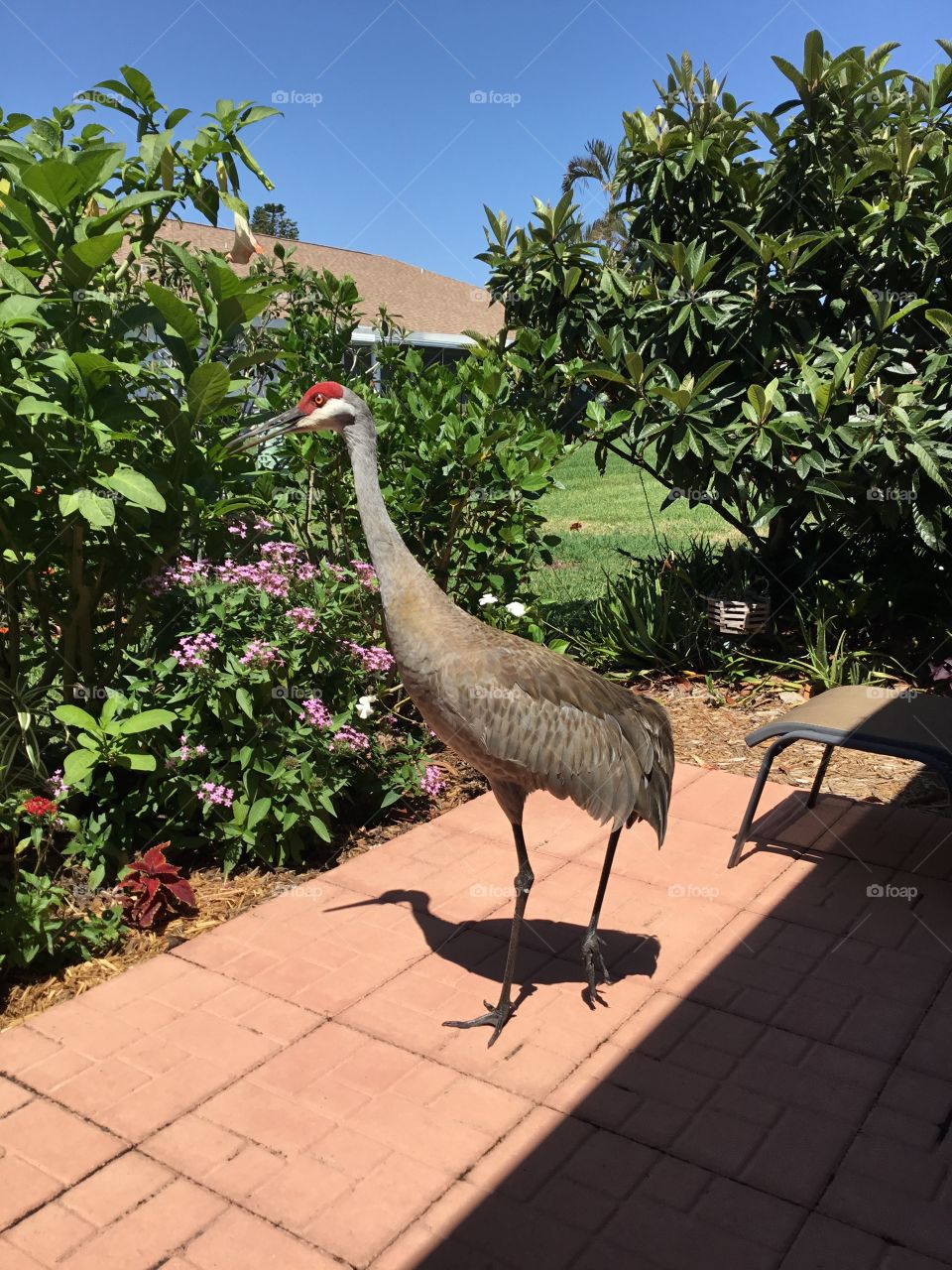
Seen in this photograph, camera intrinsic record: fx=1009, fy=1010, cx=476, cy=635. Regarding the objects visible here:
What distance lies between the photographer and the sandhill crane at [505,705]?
3684 mm

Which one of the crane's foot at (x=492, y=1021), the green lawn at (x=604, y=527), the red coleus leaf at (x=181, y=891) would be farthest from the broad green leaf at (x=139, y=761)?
the green lawn at (x=604, y=527)

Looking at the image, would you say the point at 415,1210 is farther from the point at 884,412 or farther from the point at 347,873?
the point at 884,412

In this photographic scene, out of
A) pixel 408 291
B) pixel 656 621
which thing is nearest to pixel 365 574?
pixel 656 621

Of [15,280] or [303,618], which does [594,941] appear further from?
[15,280]

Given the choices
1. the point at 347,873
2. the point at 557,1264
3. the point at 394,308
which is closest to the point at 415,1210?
the point at 557,1264

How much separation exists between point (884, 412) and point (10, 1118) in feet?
20.0

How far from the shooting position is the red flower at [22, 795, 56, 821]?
3967 millimetres

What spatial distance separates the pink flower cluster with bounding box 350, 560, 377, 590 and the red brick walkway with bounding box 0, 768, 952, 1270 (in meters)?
1.55

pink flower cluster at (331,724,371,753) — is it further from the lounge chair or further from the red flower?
the lounge chair

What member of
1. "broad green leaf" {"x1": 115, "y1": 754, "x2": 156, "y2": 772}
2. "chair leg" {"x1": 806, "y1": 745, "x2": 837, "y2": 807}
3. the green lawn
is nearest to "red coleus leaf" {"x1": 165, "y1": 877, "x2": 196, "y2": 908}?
"broad green leaf" {"x1": 115, "y1": 754, "x2": 156, "y2": 772}

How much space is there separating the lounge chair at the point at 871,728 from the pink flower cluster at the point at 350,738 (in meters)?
1.90

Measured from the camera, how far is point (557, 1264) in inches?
108

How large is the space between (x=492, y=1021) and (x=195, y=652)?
2051 mm

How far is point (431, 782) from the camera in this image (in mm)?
5520
